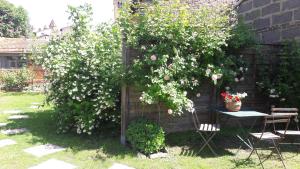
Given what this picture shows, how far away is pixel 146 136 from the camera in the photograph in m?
4.92

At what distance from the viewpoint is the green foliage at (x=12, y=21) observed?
40.6m

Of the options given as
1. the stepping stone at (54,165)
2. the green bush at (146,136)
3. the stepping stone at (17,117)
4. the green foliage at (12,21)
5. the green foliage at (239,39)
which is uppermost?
the green foliage at (12,21)

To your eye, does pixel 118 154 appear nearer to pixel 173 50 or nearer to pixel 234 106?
pixel 173 50

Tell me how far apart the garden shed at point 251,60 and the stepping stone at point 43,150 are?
3.93 feet

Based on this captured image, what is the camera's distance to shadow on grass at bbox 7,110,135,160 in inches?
196

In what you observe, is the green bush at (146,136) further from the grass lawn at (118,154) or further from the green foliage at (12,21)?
the green foliage at (12,21)

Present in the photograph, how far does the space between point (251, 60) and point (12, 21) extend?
43018 millimetres

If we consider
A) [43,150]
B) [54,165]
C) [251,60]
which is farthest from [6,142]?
[251,60]

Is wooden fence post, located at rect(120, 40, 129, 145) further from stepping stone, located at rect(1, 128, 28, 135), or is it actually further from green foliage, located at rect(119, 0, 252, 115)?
stepping stone, located at rect(1, 128, 28, 135)

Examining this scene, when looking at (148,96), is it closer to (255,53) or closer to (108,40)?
(108,40)

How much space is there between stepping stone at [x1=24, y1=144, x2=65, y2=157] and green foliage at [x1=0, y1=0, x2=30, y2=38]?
39955mm

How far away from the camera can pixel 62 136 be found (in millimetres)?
5949

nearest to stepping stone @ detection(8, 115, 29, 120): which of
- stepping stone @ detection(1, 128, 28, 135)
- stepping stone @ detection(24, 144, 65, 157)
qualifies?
stepping stone @ detection(1, 128, 28, 135)

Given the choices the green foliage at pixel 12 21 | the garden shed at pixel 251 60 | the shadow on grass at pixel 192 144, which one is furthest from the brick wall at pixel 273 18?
the green foliage at pixel 12 21
